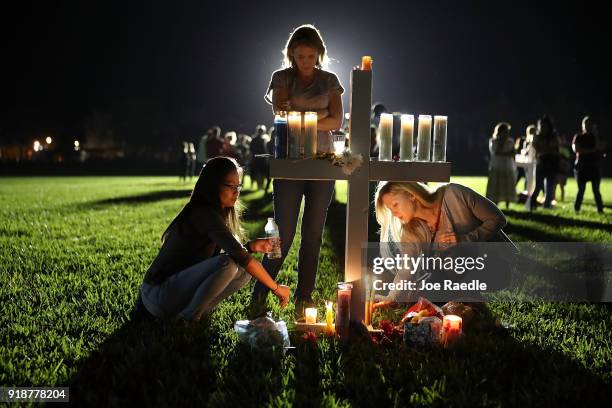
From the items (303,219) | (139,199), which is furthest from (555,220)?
(139,199)

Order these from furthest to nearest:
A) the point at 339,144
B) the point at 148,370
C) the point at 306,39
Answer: the point at 306,39 < the point at 339,144 < the point at 148,370

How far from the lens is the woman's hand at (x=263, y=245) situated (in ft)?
15.5

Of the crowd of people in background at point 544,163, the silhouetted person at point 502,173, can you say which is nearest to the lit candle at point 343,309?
the crowd of people in background at point 544,163

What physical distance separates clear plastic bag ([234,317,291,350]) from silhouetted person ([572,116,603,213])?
10249 millimetres

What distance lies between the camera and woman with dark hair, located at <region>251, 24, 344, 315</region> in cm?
486

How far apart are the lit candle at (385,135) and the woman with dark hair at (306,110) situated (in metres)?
0.50

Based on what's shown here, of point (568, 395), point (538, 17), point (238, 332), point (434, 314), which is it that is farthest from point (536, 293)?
point (538, 17)

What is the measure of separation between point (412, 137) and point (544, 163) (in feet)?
32.0

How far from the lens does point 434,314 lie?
183 inches

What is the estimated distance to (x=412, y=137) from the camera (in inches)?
176

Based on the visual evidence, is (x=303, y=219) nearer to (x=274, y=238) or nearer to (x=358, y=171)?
(x=274, y=238)

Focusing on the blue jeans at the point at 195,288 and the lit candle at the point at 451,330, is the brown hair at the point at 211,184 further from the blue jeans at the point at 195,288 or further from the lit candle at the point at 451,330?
the lit candle at the point at 451,330

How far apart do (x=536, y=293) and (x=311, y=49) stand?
10.0 feet

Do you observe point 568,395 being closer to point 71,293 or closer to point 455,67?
point 71,293
